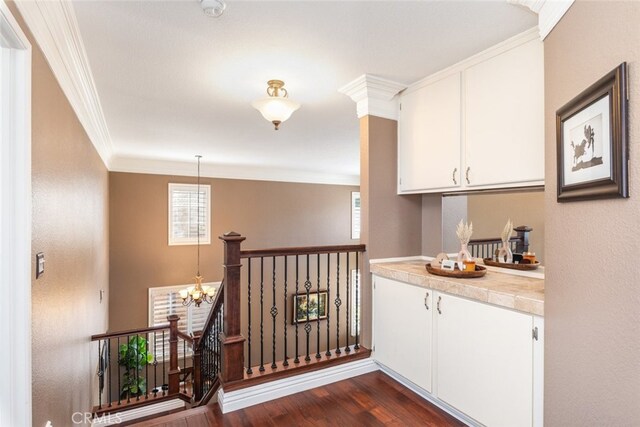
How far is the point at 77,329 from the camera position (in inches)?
103

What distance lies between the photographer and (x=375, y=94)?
9.18 ft

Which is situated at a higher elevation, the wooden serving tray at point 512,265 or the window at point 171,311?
the wooden serving tray at point 512,265

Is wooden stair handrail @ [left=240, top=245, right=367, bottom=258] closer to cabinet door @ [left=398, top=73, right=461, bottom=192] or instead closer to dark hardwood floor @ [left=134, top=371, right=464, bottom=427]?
cabinet door @ [left=398, top=73, right=461, bottom=192]

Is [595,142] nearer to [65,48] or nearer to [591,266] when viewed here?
[591,266]

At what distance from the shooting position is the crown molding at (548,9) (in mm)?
1401

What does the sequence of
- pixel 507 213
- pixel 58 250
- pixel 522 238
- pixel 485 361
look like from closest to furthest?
pixel 485 361
pixel 58 250
pixel 522 238
pixel 507 213

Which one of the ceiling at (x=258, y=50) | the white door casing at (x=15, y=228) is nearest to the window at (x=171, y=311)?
the ceiling at (x=258, y=50)

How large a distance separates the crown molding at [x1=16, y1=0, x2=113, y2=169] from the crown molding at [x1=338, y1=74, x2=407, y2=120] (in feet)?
6.37

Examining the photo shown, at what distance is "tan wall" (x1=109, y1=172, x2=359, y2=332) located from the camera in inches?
230

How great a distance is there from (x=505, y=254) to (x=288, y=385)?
6.44 feet

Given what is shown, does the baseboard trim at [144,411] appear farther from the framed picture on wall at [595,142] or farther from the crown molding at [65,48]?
the framed picture on wall at [595,142]

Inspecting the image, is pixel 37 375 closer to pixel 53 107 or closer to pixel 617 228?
pixel 53 107

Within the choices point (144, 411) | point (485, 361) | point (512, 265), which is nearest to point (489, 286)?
point (485, 361)

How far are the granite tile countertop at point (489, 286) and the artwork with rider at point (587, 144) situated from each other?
0.73m
